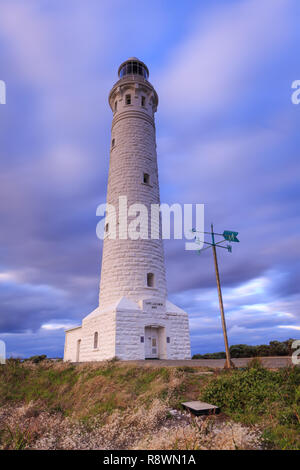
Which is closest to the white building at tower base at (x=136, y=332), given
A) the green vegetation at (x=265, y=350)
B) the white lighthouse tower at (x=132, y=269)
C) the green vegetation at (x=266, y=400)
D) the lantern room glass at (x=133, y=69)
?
the white lighthouse tower at (x=132, y=269)

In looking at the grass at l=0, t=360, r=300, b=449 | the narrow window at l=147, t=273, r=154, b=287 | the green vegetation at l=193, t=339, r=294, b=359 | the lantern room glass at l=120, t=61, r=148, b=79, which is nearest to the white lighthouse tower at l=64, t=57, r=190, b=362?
the narrow window at l=147, t=273, r=154, b=287

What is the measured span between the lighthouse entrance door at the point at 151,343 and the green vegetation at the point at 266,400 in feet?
31.9

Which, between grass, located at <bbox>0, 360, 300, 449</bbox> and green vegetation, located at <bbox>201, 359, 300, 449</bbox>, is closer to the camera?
green vegetation, located at <bbox>201, 359, 300, 449</bbox>

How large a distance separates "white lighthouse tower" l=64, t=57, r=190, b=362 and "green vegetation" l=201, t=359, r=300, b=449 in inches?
359

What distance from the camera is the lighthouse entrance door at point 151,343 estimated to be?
18203mm

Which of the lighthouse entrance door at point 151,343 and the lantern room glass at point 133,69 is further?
the lantern room glass at point 133,69

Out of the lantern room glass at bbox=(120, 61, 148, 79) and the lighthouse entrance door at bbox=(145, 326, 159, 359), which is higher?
the lantern room glass at bbox=(120, 61, 148, 79)

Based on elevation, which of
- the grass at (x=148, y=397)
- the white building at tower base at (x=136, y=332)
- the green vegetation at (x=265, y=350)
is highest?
the white building at tower base at (x=136, y=332)

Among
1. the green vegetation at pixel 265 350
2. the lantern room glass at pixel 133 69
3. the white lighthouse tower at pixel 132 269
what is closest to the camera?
the white lighthouse tower at pixel 132 269

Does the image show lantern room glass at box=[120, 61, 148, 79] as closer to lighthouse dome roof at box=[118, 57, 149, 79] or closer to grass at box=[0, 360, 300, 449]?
lighthouse dome roof at box=[118, 57, 149, 79]

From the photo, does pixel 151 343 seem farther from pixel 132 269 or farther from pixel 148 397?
pixel 148 397

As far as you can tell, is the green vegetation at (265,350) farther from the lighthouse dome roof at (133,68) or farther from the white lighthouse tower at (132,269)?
the lighthouse dome roof at (133,68)

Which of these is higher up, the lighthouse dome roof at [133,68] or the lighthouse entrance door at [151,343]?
the lighthouse dome roof at [133,68]

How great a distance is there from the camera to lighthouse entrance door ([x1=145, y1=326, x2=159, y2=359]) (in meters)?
18.2
